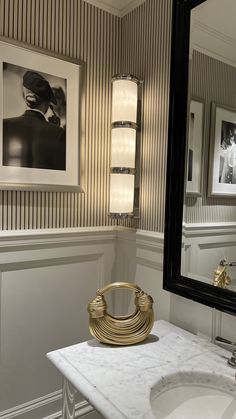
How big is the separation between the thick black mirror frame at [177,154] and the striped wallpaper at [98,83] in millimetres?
118

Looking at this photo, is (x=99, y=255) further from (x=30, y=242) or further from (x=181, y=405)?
(x=181, y=405)

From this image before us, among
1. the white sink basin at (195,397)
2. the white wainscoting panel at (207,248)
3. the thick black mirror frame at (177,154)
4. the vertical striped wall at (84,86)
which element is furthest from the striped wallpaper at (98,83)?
the white sink basin at (195,397)

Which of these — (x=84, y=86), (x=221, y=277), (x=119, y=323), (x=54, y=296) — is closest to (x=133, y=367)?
(x=119, y=323)

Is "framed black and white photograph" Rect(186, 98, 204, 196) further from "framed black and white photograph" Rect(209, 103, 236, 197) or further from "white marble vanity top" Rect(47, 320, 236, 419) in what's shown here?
"white marble vanity top" Rect(47, 320, 236, 419)

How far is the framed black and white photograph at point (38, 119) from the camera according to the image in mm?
1440

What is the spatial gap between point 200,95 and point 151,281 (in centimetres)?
89

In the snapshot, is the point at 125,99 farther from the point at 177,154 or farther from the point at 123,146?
the point at 177,154

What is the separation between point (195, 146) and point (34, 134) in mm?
737

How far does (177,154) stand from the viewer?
1.37m

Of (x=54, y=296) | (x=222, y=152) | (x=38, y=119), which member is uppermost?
(x=38, y=119)

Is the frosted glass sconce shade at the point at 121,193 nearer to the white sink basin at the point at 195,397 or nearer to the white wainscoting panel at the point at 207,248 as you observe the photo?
the white wainscoting panel at the point at 207,248

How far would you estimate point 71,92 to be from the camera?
1620 mm

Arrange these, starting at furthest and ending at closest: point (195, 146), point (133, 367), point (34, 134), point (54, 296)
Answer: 1. point (54, 296)
2. point (34, 134)
3. point (195, 146)
4. point (133, 367)

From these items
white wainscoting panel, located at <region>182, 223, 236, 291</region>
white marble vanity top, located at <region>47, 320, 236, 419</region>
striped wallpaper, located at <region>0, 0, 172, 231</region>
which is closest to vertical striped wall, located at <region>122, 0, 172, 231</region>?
striped wallpaper, located at <region>0, 0, 172, 231</region>
